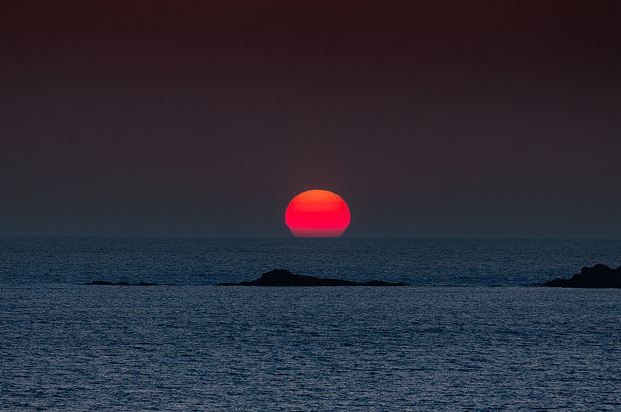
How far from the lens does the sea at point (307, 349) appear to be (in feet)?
159

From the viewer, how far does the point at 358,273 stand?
17675 cm

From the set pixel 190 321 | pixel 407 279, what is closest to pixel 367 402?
pixel 190 321

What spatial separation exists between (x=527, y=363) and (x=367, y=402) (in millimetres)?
17789

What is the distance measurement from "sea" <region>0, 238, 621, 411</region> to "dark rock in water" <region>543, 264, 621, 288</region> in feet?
24.3

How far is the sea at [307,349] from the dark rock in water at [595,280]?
7.42 metres

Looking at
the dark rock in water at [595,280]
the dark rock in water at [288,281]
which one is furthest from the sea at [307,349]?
the dark rock in water at [595,280]

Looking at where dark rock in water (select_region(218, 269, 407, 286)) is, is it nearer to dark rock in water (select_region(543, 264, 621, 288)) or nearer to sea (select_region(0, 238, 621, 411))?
sea (select_region(0, 238, 621, 411))

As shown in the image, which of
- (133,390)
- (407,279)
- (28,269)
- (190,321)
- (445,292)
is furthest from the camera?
(28,269)

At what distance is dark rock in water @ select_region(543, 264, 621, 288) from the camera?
13012cm

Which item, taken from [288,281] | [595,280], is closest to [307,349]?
[288,281]

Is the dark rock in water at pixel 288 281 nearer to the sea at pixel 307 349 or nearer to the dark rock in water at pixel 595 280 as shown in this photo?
the sea at pixel 307 349

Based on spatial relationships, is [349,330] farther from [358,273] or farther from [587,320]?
[358,273]

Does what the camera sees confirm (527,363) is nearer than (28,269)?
Yes

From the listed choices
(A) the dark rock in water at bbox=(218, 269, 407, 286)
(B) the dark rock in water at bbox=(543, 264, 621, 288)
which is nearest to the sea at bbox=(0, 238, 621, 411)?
(A) the dark rock in water at bbox=(218, 269, 407, 286)
